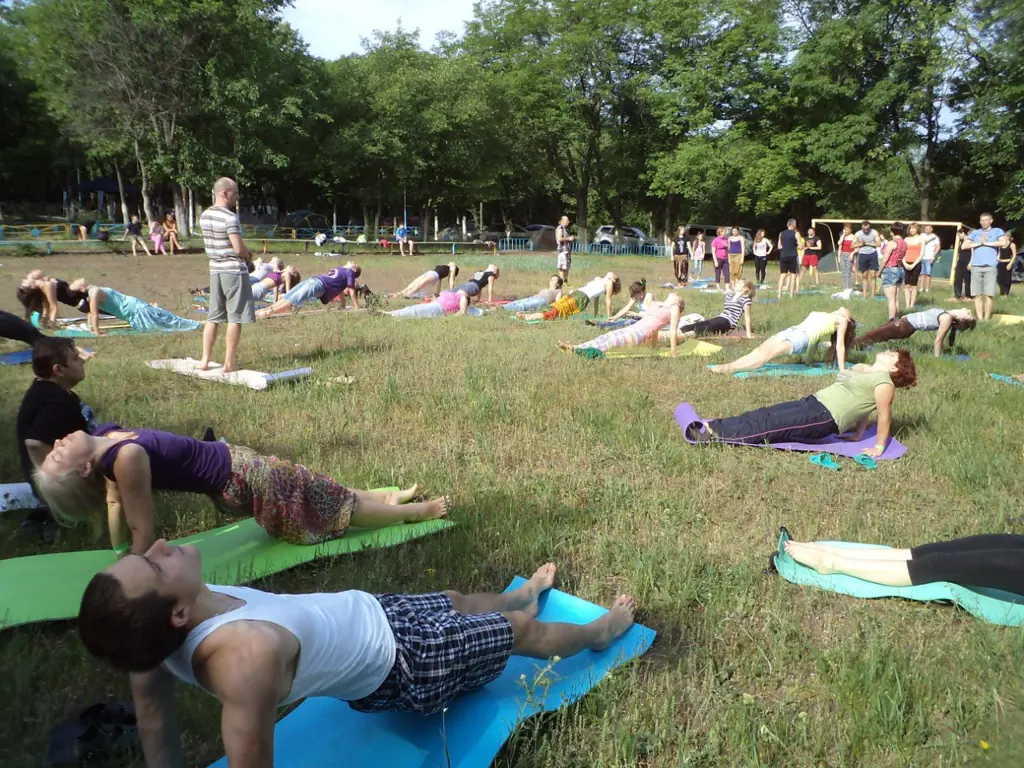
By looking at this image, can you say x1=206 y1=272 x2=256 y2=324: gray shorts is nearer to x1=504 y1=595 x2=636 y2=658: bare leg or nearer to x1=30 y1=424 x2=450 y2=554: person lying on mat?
x1=30 y1=424 x2=450 y2=554: person lying on mat

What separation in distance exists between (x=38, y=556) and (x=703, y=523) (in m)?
3.60

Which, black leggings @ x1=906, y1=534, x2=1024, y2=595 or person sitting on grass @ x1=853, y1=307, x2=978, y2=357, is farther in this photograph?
person sitting on grass @ x1=853, y1=307, x2=978, y2=357

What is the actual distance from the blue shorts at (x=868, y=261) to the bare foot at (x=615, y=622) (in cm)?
1472

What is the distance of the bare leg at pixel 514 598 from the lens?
2984 mm

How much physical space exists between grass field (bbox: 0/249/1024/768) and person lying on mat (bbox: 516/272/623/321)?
4055 mm

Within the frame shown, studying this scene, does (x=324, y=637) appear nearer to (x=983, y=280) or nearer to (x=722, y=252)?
(x=983, y=280)

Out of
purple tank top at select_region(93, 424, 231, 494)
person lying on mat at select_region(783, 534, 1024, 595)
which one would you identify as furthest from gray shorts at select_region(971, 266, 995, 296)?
purple tank top at select_region(93, 424, 231, 494)

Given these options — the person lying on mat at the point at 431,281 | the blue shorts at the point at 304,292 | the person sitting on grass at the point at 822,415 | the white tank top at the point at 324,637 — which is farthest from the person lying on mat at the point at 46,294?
the white tank top at the point at 324,637

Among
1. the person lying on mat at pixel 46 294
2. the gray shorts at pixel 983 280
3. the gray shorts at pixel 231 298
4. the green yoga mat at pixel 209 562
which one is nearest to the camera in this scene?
the green yoga mat at pixel 209 562

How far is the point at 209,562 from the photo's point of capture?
3.67m

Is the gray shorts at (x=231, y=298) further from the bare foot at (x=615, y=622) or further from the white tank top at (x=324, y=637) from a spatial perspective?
the white tank top at (x=324, y=637)

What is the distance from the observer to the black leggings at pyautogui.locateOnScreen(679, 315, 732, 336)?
11.0 m

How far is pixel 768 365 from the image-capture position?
8.75m

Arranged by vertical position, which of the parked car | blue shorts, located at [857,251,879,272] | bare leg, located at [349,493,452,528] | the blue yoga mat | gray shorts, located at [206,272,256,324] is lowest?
the blue yoga mat
